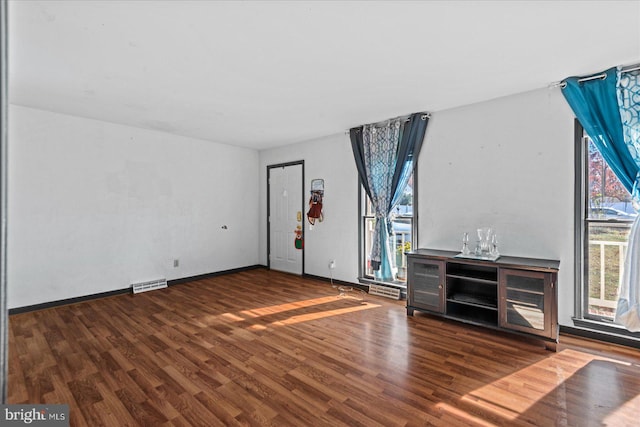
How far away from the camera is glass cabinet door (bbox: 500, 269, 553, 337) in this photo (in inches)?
111

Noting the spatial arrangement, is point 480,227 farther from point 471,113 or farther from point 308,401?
point 308,401

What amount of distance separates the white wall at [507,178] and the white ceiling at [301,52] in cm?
26

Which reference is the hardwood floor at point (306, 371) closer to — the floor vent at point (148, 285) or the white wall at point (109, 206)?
the white wall at point (109, 206)

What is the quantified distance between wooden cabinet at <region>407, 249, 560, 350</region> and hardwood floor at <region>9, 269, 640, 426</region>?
168 millimetres

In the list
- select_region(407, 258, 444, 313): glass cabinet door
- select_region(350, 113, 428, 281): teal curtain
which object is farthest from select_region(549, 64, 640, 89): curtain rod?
select_region(407, 258, 444, 313): glass cabinet door

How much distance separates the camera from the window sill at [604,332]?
9.12ft

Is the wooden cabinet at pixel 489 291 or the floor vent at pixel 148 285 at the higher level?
the wooden cabinet at pixel 489 291

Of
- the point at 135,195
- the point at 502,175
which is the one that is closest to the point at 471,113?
the point at 502,175

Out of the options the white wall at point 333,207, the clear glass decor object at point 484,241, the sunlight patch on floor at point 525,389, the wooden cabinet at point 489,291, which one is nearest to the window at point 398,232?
the white wall at point 333,207

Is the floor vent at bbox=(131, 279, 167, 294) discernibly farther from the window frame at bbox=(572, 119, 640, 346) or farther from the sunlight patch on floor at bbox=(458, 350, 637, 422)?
the window frame at bbox=(572, 119, 640, 346)

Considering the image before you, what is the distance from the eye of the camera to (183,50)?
2.45m

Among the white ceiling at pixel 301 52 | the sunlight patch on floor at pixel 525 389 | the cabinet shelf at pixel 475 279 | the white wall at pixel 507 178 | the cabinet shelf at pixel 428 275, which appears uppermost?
the white ceiling at pixel 301 52

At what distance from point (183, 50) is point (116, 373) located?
2.61 metres

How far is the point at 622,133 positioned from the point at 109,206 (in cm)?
603
